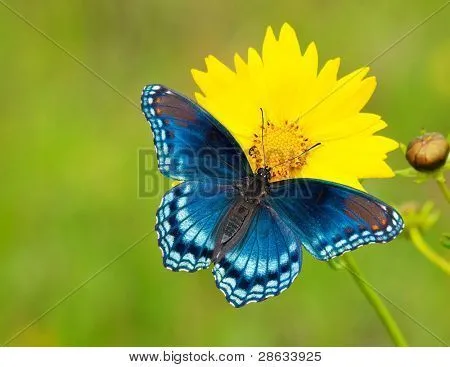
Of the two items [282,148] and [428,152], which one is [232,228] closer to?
[282,148]

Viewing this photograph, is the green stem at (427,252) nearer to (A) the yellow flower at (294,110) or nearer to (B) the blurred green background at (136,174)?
(A) the yellow flower at (294,110)

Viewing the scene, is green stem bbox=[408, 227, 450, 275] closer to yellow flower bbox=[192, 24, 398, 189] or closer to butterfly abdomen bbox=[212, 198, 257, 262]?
yellow flower bbox=[192, 24, 398, 189]

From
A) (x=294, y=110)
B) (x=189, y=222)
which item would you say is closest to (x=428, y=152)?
(x=294, y=110)

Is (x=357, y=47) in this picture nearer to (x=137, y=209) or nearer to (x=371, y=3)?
(x=371, y=3)

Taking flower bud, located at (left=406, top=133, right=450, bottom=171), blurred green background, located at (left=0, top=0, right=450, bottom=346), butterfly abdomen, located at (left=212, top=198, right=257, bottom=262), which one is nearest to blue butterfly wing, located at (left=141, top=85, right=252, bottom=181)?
butterfly abdomen, located at (left=212, top=198, right=257, bottom=262)

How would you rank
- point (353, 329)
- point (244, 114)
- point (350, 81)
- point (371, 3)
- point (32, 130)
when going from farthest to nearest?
point (371, 3) → point (32, 130) → point (353, 329) → point (244, 114) → point (350, 81)

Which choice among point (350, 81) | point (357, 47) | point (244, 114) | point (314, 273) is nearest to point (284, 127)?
point (244, 114)

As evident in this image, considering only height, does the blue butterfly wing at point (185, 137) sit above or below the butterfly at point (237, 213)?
above

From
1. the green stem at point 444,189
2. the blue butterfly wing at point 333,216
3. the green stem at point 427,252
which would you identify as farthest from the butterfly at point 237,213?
the green stem at point 427,252
